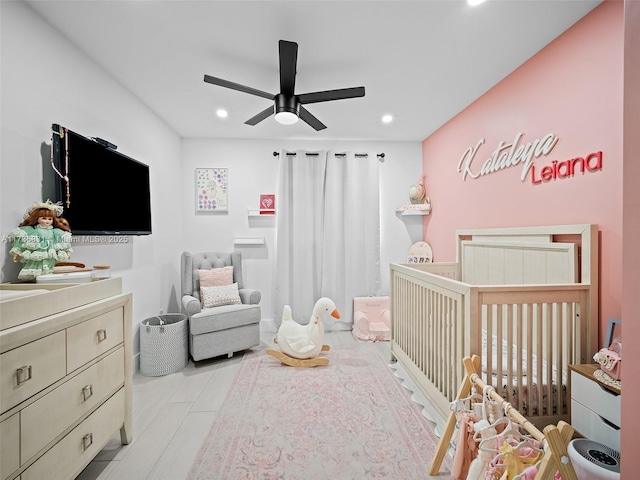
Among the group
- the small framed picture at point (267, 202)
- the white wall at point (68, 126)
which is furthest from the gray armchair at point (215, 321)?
the small framed picture at point (267, 202)

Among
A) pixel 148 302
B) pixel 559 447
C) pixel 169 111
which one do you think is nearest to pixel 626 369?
pixel 559 447

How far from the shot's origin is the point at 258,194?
3.97 m

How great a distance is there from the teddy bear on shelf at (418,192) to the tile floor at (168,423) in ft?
8.95

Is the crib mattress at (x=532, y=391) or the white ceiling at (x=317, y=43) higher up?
the white ceiling at (x=317, y=43)

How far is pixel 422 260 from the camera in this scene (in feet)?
12.9

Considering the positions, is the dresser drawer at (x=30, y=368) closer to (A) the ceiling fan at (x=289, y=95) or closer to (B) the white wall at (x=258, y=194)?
(A) the ceiling fan at (x=289, y=95)

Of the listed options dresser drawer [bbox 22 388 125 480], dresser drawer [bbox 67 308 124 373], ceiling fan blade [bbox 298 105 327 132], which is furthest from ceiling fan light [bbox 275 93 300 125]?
dresser drawer [bbox 22 388 125 480]

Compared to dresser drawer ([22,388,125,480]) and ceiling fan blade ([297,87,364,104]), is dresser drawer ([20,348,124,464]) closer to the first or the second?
dresser drawer ([22,388,125,480])

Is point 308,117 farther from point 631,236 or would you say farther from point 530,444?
point 530,444

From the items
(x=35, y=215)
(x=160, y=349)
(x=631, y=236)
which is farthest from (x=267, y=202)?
(x=631, y=236)

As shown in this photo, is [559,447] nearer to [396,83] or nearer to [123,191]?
[396,83]

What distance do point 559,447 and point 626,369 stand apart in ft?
1.86

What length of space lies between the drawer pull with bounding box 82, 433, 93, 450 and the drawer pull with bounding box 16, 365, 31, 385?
0.47 m

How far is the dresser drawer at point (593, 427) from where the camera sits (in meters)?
1.36
